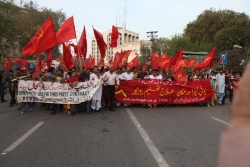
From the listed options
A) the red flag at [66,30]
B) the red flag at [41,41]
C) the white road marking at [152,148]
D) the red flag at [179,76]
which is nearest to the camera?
the white road marking at [152,148]

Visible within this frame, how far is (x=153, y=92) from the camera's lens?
34.6 feet

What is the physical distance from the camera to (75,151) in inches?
184

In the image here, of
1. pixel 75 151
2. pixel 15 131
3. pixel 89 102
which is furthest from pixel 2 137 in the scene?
pixel 89 102

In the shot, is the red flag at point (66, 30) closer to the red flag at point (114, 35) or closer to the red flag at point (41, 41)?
the red flag at point (41, 41)

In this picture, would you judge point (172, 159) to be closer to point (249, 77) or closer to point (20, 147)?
point (20, 147)

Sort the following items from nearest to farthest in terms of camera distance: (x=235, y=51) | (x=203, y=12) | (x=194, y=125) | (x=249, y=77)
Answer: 1. (x=249, y=77)
2. (x=194, y=125)
3. (x=235, y=51)
4. (x=203, y=12)

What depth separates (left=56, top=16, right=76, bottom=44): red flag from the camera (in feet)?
32.5

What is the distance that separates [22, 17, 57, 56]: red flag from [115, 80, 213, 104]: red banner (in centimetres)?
342

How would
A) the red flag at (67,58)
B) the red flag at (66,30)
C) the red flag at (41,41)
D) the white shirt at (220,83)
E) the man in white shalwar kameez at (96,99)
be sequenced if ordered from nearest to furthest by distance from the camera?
the red flag at (41,41) < the man in white shalwar kameez at (96,99) < the red flag at (66,30) < the white shirt at (220,83) < the red flag at (67,58)

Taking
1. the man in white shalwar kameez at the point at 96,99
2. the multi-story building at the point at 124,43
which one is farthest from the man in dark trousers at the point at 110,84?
the multi-story building at the point at 124,43

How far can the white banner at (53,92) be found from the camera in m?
9.14

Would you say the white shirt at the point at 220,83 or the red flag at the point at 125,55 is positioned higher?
the red flag at the point at 125,55

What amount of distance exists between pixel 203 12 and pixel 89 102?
1461 inches

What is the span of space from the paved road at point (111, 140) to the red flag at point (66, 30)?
10.5 feet
